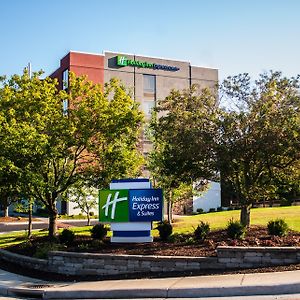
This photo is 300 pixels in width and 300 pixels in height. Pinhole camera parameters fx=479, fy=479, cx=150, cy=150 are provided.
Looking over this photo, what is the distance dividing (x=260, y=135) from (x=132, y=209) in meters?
4.95

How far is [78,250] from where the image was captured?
51.8 feet

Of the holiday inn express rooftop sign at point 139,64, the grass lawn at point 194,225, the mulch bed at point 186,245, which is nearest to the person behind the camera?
the mulch bed at point 186,245

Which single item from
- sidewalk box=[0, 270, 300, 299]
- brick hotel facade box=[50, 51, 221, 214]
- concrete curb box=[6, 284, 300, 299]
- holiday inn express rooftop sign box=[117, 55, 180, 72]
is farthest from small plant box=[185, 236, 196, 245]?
holiday inn express rooftop sign box=[117, 55, 180, 72]

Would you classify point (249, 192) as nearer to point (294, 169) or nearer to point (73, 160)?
point (294, 169)

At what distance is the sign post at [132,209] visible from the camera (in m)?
16.2

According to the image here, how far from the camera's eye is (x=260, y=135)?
589 inches

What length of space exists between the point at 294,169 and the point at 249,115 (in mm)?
3025

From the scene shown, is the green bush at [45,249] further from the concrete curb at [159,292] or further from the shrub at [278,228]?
the shrub at [278,228]

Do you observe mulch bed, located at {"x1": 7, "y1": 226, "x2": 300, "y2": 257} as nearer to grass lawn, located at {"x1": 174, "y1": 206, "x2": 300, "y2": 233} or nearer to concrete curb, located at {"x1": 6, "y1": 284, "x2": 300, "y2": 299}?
concrete curb, located at {"x1": 6, "y1": 284, "x2": 300, "y2": 299}

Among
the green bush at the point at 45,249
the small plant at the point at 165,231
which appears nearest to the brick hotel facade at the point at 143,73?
the green bush at the point at 45,249

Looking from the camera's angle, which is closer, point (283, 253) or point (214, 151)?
point (283, 253)

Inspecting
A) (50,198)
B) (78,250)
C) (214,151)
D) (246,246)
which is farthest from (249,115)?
(50,198)

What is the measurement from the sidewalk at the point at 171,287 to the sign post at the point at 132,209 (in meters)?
3.31

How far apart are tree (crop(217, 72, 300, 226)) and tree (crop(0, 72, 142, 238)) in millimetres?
4382
